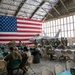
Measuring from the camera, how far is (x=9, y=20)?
59.1 ft

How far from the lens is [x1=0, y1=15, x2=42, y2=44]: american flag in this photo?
696 inches

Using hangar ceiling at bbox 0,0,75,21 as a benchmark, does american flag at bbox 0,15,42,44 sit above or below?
below

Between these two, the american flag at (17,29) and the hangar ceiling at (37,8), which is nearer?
the american flag at (17,29)

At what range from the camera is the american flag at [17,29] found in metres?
17.7

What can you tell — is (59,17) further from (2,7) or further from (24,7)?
(2,7)

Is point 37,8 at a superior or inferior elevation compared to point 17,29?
superior

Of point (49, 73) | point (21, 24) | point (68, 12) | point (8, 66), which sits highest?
point (68, 12)

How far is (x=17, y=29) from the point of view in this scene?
61.4 ft

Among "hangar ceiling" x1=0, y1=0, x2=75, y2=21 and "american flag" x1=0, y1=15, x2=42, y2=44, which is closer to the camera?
"american flag" x1=0, y1=15, x2=42, y2=44

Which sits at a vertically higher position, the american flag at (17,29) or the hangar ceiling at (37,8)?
the hangar ceiling at (37,8)

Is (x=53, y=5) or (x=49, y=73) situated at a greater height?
(x=53, y=5)

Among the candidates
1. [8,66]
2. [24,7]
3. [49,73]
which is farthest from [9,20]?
[49,73]

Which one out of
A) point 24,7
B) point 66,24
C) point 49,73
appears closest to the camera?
point 49,73

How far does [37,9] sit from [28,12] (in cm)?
133
